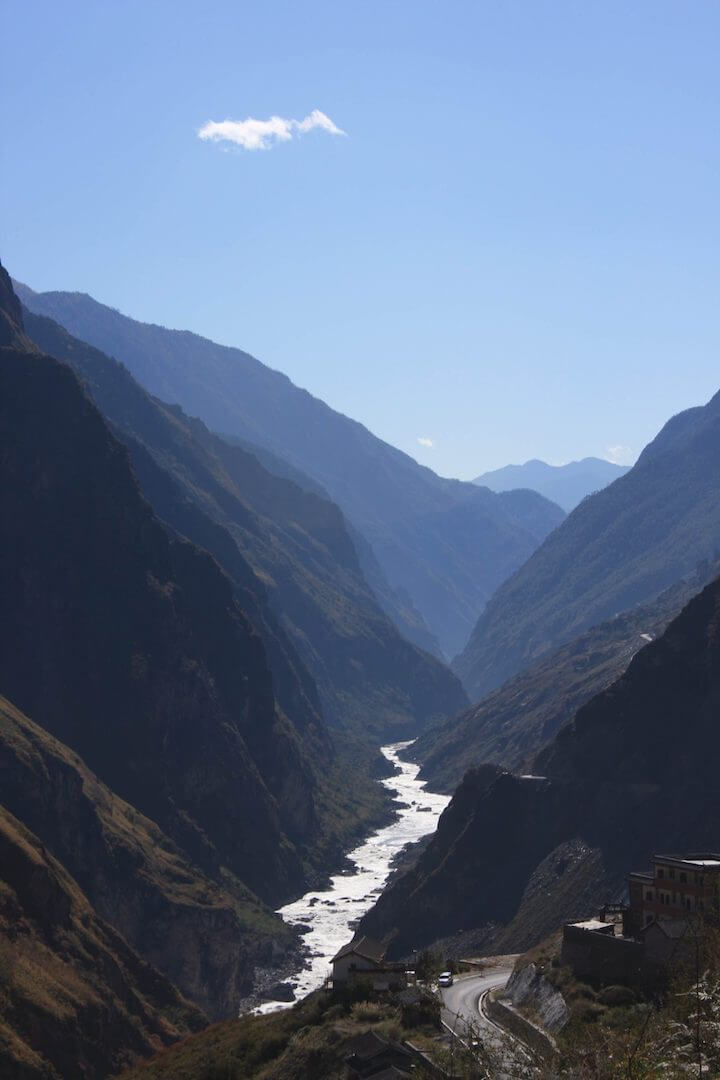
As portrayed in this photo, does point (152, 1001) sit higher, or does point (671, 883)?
point (671, 883)

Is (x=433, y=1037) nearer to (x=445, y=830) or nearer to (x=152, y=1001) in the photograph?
(x=152, y=1001)

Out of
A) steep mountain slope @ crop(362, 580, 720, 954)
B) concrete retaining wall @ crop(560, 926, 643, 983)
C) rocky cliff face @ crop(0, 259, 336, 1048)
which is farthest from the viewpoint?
rocky cliff face @ crop(0, 259, 336, 1048)

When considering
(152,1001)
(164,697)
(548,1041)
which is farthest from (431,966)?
(164,697)

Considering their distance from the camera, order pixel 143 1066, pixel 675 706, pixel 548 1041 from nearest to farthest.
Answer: pixel 548 1041
pixel 143 1066
pixel 675 706

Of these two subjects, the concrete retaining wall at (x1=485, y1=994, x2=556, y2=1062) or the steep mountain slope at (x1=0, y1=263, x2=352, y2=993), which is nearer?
the concrete retaining wall at (x1=485, y1=994, x2=556, y2=1062)

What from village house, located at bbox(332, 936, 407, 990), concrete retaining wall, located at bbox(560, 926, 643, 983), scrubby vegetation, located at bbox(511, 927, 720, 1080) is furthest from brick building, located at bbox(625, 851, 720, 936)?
scrubby vegetation, located at bbox(511, 927, 720, 1080)

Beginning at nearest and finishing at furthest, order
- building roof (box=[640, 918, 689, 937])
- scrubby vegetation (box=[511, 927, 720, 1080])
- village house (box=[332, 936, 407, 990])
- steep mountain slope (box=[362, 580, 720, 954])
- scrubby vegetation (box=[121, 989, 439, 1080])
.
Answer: scrubby vegetation (box=[511, 927, 720, 1080]), scrubby vegetation (box=[121, 989, 439, 1080]), building roof (box=[640, 918, 689, 937]), village house (box=[332, 936, 407, 990]), steep mountain slope (box=[362, 580, 720, 954])

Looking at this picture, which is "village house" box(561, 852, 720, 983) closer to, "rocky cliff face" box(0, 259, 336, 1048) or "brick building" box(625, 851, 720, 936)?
"brick building" box(625, 851, 720, 936)
